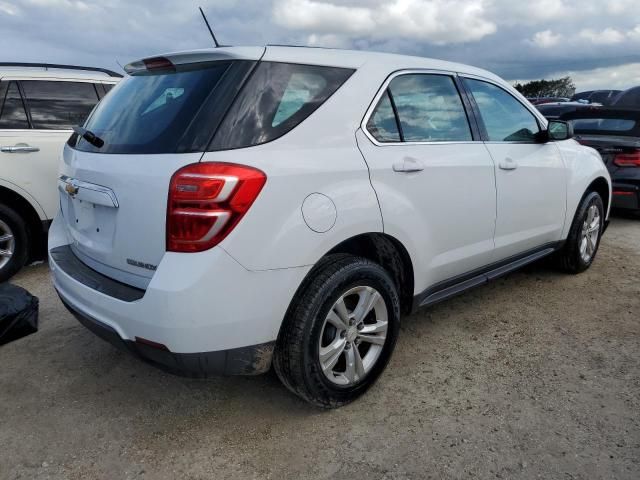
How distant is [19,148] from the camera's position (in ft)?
14.0

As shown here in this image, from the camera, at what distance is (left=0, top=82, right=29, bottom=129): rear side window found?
4.33m

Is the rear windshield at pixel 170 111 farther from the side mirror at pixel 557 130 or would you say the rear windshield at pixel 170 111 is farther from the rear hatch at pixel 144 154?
the side mirror at pixel 557 130

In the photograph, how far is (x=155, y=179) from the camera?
1.98 m

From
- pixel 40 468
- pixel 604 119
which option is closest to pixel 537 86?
pixel 604 119

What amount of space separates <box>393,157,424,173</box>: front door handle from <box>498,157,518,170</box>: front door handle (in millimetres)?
828

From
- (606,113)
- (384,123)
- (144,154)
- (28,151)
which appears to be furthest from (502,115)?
(606,113)

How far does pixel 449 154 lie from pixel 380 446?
156cm

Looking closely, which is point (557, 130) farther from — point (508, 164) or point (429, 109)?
point (429, 109)

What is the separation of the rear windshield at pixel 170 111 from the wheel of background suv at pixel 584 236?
10.4ft

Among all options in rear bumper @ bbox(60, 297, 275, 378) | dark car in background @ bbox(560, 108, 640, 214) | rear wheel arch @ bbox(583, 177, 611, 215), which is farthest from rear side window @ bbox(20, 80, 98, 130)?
dark car in background @ bbox(560, 108, 640, 214)

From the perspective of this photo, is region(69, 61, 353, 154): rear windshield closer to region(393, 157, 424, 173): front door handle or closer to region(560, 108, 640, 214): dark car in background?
region(393, 157, 424, 173): front door handle

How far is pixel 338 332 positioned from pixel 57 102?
3767mm

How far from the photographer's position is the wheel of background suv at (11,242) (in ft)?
13.9

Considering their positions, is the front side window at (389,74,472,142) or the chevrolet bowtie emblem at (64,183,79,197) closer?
the chevrolet bowtie emblem at (64,183,79,197)
